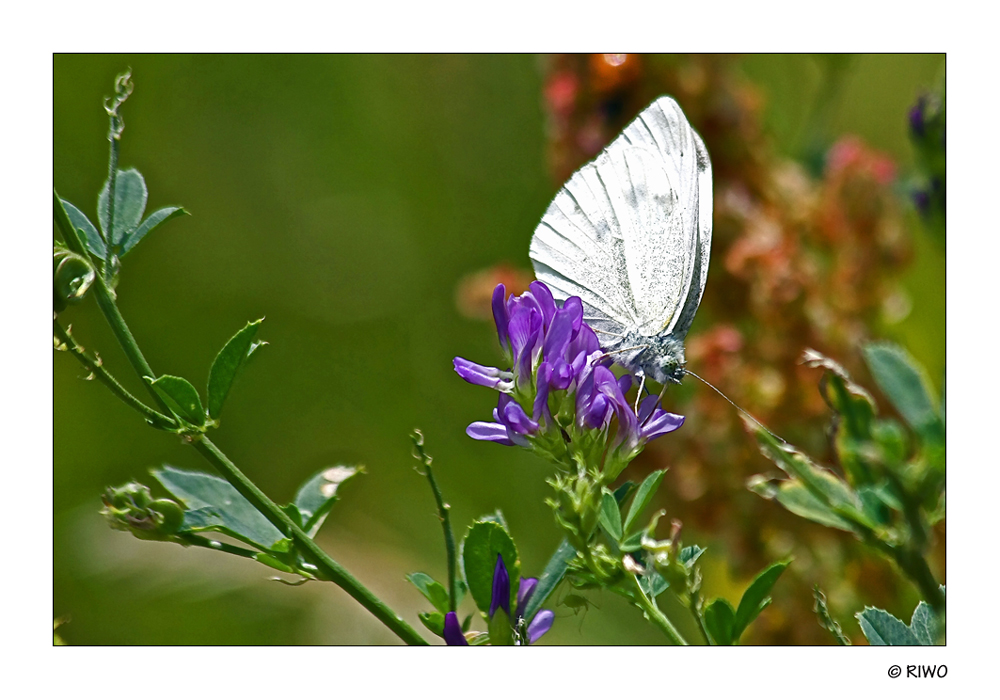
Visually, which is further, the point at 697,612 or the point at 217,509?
the point at 217,509

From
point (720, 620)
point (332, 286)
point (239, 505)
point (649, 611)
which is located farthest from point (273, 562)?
point (332, 286)

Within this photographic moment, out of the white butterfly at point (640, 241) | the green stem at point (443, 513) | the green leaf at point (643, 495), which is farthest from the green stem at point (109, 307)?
the white butterfly at point (640, 241)

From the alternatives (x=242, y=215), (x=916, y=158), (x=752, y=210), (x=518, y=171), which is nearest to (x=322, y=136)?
(x=242, y=215)

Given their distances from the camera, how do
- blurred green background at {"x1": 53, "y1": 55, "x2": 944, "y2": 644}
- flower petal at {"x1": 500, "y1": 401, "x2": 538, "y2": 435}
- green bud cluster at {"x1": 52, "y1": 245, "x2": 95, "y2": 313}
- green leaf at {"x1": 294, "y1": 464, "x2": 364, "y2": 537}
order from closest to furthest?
green bud cluster at {"x1": 52, "y1": 245, "x2": 95, "y2": 313}, flower petal at {"x1": 500, "y1": 401, "x2": 538, "y2": 435}, green leaf at {"x1": 294, "y1": 464, "x2": 364, "y2": 537}, blurred green background at {"x1": 53, "y1": 55, "x2": 944, "y2": 644}

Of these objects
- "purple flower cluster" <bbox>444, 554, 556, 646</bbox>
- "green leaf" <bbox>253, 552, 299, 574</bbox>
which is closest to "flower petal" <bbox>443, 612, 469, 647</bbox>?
"purple flower cluster" <bbox>444, 554, 556, 646</bbox>

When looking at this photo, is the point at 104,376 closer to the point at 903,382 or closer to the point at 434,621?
the point at 434,621

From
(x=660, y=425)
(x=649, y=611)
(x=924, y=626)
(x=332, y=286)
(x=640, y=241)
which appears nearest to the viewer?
(x=649, y=611)

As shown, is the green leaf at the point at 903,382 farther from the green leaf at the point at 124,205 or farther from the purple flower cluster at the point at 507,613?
the green leaf at the point at 124,205

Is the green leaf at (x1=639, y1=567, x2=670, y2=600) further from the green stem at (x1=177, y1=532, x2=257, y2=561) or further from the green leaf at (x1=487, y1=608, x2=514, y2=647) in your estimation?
the green stem at (x1=177, y1=532, x2=257, y2=561)
